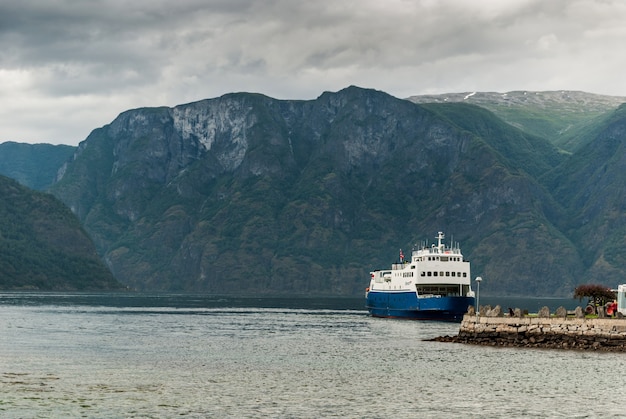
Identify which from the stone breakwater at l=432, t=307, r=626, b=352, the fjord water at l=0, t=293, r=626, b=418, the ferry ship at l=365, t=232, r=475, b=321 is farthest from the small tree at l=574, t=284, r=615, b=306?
the ferry ship at l=365, t=232, r=475, b=321

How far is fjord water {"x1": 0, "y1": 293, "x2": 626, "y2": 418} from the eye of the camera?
64.2 metres

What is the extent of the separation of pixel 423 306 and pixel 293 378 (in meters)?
99.5

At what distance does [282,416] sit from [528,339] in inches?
2087

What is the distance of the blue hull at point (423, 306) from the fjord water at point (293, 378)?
44.0 meters

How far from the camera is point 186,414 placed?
61.2m

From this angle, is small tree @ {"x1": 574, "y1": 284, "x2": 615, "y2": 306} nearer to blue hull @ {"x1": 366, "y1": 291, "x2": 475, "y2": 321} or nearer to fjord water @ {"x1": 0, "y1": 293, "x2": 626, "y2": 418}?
fjord water @ {"x1": 0, "y1": 293, "x2": 626, "y2": 418}

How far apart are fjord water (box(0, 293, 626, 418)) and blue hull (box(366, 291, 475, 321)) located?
4405 cm

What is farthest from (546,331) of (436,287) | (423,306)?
(436,287)

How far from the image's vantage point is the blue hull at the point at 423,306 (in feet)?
573

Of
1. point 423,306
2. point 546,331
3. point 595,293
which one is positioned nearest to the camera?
point 546,331

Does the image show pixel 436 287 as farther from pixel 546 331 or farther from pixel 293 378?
pixel 293 378

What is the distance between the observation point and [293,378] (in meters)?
81.3

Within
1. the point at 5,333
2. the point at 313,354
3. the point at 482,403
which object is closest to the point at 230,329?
the point at 5,333

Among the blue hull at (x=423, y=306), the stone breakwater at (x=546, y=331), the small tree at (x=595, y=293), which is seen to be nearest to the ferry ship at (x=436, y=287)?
the blue hull at (x=423, y=306)
